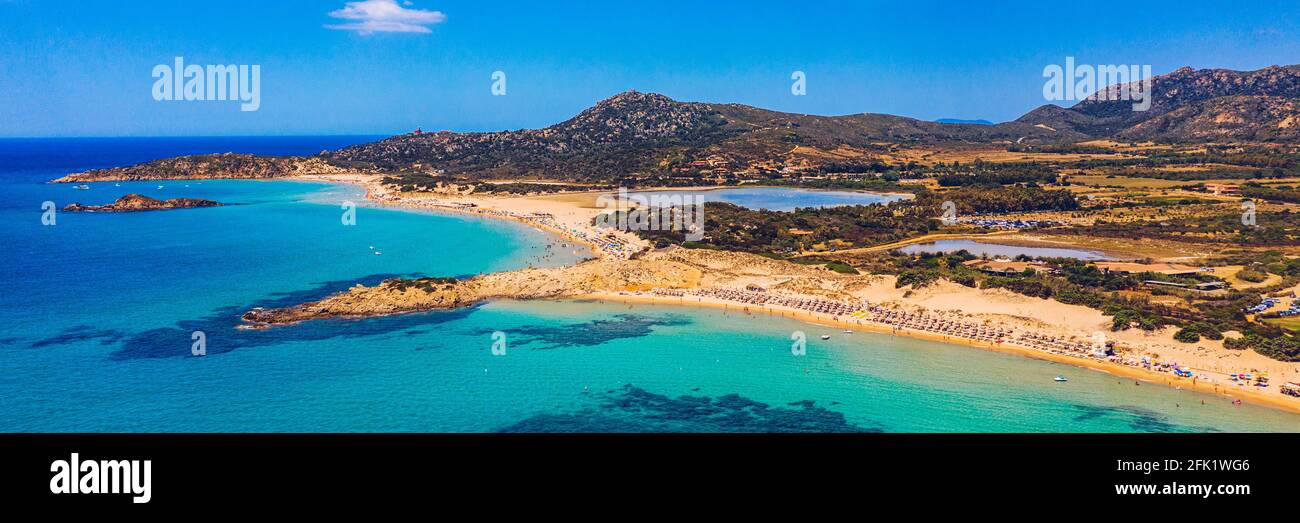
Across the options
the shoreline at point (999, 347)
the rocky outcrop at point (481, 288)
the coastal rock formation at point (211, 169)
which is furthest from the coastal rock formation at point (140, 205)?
the rocky outcrop at point (481, 288)

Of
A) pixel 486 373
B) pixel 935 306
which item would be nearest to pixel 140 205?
pixel 486 373

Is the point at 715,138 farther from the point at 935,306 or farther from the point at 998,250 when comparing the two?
the point at 935,306

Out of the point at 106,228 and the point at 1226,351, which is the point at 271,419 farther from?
the point at 106,228

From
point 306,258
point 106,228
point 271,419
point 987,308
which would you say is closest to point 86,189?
point 106,228

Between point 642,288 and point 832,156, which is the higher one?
point 832,156

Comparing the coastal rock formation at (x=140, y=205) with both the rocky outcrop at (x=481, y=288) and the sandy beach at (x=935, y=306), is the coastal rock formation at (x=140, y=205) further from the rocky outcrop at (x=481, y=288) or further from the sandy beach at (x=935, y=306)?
the rocky outcrop at (x=481, y=288)

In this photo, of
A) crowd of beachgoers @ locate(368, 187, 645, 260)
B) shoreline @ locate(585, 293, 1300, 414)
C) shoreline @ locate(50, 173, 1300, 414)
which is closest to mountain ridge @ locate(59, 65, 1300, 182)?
crowd of beachgoers @ locate(368, 187, 645, 260)

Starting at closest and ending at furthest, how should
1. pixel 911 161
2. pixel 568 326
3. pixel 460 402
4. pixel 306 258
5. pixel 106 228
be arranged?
pixel 460 402
pixel 568 326
pixel 306 258
pixel 106 228
pixel 911 161
